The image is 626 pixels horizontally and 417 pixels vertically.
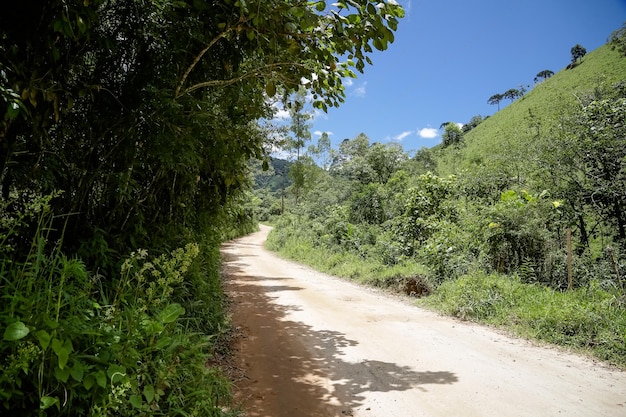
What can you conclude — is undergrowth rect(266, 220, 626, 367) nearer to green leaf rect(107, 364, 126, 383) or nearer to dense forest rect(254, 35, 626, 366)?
dense forest rect(254, 35, 626, 366)

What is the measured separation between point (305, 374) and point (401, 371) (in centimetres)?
123

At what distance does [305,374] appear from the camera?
4.52m

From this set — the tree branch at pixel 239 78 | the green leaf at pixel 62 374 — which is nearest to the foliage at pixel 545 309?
the tree branch at pixel 239 78

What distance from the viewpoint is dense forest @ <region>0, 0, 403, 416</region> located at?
1788mm

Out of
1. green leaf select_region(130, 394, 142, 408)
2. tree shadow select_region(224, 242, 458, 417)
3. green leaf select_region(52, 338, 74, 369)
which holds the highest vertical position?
green leaf select_region(52, 338, 74, 369)

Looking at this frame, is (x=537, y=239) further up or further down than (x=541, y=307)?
further up

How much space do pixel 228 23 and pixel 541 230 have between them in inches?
326

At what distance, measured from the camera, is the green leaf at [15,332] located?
1.48m

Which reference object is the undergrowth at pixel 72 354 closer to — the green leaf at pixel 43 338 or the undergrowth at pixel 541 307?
the green leaf at pixel 43 338

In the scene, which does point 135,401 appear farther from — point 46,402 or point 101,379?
point 46,402

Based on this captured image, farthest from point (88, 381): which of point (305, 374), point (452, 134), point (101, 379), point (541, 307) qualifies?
point (452, 134)

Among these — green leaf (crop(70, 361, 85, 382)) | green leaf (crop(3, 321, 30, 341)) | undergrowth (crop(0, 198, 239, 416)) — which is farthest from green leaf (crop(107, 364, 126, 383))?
green leaf (crop(3, 321, 30, 341))

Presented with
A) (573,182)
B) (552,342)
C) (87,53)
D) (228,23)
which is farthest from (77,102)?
(573,182)

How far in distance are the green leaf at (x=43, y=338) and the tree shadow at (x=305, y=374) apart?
2506 millimetres
